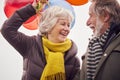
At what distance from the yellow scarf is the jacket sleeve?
13 centimetres

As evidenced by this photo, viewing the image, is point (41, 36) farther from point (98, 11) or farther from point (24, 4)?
point (98, 11)

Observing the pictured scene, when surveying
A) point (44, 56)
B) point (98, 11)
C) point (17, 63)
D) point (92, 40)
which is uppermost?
point (98, 11)

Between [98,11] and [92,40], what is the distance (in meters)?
0.17

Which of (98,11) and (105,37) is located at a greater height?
(98,11)

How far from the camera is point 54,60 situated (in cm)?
182

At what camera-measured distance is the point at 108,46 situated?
1471mm

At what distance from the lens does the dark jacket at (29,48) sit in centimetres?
176

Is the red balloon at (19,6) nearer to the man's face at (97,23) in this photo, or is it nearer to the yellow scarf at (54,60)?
the yellow scarf at (54,60)

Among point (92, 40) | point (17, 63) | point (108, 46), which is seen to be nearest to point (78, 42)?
point (17, 63)

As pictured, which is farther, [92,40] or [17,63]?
[17,63]

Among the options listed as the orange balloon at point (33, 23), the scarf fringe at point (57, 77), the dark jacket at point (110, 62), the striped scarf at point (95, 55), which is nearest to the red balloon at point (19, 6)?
the orange balloon at point (33, 23)

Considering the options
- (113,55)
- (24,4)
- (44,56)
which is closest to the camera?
(113,55)

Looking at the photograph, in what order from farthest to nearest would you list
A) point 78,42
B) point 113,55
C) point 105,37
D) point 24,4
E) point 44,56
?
point 78,42
point 24,4
point 44,56
point 105,37
point 113,55

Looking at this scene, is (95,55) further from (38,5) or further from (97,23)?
(38,5)
